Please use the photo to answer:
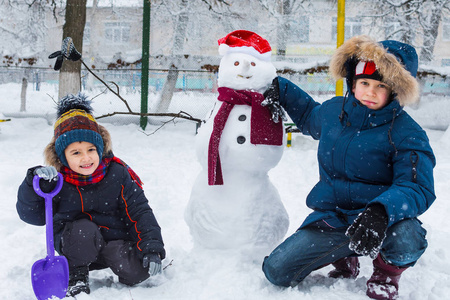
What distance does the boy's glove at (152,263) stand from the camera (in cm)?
220

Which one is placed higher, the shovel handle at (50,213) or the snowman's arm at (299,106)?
the snowman's arm at (299,106)

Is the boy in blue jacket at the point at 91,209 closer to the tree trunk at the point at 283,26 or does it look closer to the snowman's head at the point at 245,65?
the snowman's head at the point at 245,65

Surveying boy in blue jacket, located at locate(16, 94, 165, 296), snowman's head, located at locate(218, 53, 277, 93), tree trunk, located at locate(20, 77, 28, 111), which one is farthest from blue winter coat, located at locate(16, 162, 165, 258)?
tree trunk, located at locate(20, 77, 28, 111)

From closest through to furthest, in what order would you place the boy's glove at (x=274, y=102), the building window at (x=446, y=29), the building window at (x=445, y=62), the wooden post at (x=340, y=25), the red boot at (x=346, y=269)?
the red boot at (x=346, y=269) < the boy's glove at (x=274, y=102) < the wooden post at (x=340, y=25) < the building window at (x=445, y=62) < the building window at (x=446, y=29)

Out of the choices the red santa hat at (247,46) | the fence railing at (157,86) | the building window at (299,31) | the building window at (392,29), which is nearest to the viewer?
the red santa hat at (247,46)

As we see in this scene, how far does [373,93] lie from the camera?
2.25 m

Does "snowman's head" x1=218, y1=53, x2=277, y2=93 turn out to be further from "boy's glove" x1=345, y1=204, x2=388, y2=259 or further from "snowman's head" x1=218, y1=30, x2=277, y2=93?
"boy's glove" x1=345, y1=204, x2=388, y2=259

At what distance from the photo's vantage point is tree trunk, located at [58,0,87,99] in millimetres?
6766

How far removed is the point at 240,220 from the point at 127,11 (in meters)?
8.78

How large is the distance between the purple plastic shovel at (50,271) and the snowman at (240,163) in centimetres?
81

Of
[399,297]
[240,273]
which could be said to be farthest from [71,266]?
[399,297]

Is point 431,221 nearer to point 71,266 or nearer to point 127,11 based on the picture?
point 71,266

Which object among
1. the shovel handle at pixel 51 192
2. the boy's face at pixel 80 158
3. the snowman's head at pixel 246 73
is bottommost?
the shovel handle at pixel 51 192

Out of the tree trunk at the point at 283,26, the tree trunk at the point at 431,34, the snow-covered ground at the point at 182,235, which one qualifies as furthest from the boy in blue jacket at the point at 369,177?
the tree trunk at the point at 431,34
